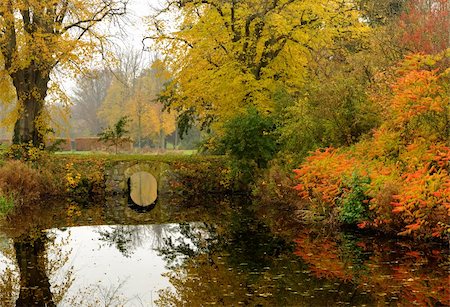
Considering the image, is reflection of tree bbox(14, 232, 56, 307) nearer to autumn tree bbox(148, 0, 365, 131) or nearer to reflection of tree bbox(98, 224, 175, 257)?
reflection of tree bbox(98, 224, 175, 257)

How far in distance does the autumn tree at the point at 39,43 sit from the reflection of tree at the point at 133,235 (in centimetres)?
872

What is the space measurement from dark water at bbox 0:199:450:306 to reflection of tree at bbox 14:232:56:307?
0.05ft

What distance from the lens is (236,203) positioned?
19.3 m

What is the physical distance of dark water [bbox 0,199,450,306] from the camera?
23.8 ft

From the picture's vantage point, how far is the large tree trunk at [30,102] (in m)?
21.5

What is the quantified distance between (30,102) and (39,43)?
2.74 metres

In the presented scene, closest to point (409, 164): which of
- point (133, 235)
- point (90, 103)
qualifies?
point (133, 235)

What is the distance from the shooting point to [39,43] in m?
20.1

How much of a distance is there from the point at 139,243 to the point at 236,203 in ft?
25.4

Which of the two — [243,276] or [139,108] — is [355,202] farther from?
[139,108]

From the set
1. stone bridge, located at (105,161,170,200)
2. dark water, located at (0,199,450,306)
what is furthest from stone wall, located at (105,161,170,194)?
dark water, located at (0,199,450,306)

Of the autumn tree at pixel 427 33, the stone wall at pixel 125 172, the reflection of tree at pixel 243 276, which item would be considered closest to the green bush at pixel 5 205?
the reflection of tree at pixel 243 276

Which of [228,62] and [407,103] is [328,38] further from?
[407,103]

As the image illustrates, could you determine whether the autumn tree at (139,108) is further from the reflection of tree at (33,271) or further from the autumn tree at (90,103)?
the reflection of tree at (33,271)
